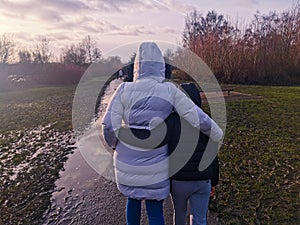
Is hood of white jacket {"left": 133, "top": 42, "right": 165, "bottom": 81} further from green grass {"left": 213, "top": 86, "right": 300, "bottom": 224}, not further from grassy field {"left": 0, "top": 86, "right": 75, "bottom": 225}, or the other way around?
grassy field {"left": 0, "top": 86, "right": 75, "bottom": 225}

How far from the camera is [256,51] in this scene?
20172mm

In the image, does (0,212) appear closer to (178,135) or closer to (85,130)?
(178,135)

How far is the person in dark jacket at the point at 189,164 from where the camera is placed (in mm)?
1983

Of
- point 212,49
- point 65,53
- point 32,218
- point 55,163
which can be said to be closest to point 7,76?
point 65,53

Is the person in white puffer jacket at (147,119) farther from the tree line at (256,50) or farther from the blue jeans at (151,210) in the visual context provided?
the tree line at (256,50)

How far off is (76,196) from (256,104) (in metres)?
8.25

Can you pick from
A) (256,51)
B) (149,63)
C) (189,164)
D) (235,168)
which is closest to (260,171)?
(235,168)

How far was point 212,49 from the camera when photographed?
19719mm

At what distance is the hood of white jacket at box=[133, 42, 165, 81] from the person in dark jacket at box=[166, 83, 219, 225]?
0.65ft

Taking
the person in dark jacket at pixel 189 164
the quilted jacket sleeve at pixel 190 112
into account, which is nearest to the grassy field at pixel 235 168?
the person in dark jacket at pixel 189 164

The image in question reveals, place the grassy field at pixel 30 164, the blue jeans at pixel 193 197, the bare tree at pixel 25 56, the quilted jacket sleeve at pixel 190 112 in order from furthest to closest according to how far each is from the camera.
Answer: the bare tree at pixel 25 56 < the grassy field at pixel 30 164 < the blue jeans at pixel 193 197 < the quilted jacket sleeve at pixel 190 112

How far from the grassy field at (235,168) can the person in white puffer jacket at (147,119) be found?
4.60 feet

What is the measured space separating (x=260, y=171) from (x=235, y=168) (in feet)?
1.16

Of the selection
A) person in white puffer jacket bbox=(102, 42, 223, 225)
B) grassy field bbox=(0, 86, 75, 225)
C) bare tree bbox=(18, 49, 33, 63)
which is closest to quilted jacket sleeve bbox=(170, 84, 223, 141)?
person in white puffer jacket bbox=(102, 42, 223, 225)
